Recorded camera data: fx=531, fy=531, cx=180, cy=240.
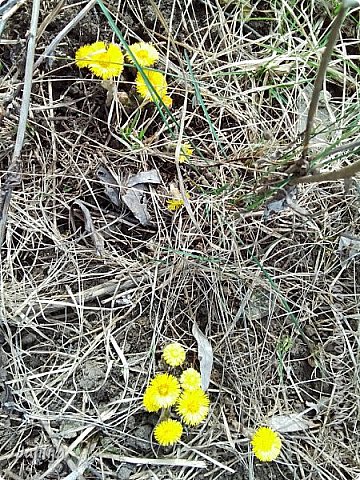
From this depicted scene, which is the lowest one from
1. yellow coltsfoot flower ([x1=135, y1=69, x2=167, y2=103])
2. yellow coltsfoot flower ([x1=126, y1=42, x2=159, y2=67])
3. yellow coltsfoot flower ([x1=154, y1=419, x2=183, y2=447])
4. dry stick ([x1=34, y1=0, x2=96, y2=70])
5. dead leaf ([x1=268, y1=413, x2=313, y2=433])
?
dead leaf ([x1=268, y1=413, x2=313, y2=433])

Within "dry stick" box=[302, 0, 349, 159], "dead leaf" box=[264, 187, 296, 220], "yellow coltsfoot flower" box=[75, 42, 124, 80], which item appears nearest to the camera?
"dry stick" box=[302, 0, 349, 159]

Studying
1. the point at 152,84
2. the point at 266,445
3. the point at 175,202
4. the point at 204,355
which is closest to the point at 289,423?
the point at 266,445

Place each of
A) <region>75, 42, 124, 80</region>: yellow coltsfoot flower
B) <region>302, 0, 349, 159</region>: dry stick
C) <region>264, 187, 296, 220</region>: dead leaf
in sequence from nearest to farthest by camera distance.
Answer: <region>302, 0, 349, 159</region>: dry stick
<region>264, 187, 296, 220</region>: dead leaf
<region>75, 42, 124, 80</region>: yellow coltsfoot flower

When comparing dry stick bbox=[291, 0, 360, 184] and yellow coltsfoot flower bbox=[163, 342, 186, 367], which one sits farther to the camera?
yellow coltsfoot flower bbox=[163, 342, 186, 367]

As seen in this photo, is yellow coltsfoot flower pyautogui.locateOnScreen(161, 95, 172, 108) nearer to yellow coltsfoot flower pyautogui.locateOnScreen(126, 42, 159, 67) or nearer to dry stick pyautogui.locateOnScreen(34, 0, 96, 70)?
yellow coltsfoot flower pyautogui.locateOnScreen(126, 42, 159, 67)

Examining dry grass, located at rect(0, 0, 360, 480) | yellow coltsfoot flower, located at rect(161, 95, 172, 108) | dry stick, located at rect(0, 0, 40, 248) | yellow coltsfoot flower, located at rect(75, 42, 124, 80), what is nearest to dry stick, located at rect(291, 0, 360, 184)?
dry grass, located at rect(0, 0, 360, 480)

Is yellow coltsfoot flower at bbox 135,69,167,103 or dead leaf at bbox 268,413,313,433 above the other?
yellow coltsfoot flower at bbox 135,69,167,103

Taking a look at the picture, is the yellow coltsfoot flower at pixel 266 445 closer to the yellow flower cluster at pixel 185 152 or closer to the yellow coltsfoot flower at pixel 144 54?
the yellow flower cluster at pixel 185 152

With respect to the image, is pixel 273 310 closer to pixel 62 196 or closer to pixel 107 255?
pixel 107 255
